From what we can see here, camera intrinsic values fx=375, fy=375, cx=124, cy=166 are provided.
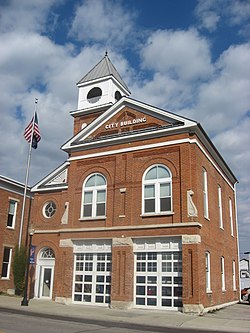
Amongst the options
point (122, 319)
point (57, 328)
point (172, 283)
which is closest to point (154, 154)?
point (172, 283)

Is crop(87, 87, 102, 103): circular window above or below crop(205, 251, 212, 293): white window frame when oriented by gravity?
above

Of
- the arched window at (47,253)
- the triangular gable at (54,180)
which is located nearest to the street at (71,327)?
the arched window at (47,253)

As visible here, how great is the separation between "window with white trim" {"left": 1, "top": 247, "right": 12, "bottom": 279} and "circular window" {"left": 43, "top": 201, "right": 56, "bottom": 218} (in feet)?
20.3

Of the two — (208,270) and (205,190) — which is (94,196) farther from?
(208,270)

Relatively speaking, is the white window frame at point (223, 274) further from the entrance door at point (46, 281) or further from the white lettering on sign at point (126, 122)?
the entrance door at point (46, 281)

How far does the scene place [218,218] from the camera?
25281mm

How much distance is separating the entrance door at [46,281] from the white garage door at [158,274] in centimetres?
695

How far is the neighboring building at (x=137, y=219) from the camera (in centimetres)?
1997

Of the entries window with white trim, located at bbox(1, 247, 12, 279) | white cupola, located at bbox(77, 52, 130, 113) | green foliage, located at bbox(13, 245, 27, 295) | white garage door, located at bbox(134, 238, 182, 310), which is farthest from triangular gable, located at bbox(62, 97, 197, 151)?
window with white trim, located at bbox(1, 247, 12, 279)

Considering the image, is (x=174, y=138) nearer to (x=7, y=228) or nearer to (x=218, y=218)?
(x=218, y=218)

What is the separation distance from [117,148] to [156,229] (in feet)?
19.1

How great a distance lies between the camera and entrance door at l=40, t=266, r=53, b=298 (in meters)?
24.7

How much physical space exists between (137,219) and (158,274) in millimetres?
3216

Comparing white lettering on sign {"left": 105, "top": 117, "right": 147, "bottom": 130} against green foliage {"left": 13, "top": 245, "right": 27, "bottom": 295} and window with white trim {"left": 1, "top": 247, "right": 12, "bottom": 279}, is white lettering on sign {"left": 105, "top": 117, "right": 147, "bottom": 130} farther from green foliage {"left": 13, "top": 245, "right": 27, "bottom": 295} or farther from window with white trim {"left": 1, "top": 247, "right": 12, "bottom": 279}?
window with white trim {"left": 1, "top": 247, "right": 12, "bottom": 279}
